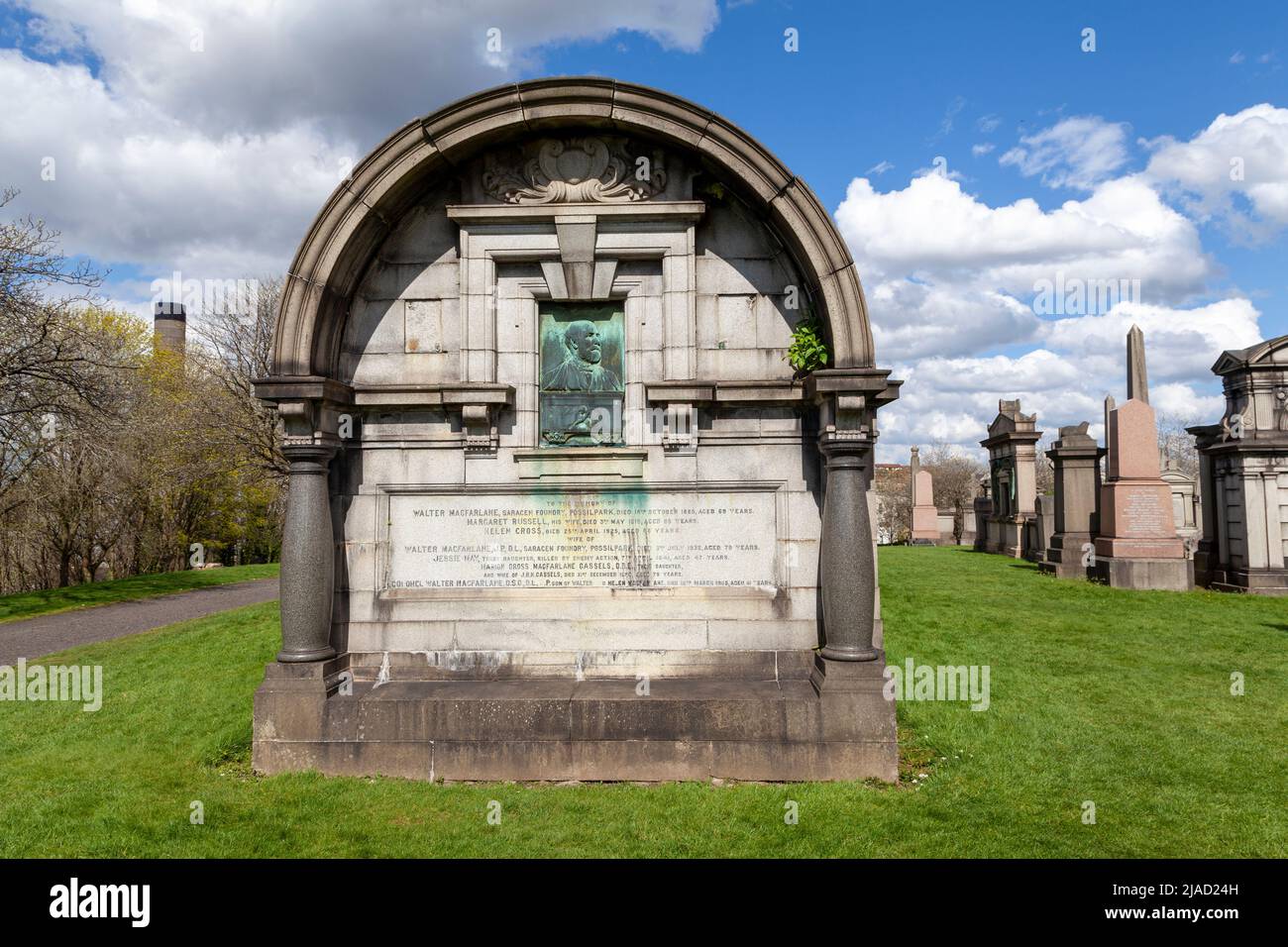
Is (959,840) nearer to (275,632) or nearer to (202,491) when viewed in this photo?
(275,632)

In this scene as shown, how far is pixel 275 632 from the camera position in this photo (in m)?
12.9

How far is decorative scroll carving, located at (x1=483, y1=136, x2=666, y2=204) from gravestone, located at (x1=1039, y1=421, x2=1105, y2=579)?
1814 centimetres

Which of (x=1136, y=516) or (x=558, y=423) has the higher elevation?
(x=558, y=423)

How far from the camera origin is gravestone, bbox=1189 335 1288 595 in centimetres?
1791

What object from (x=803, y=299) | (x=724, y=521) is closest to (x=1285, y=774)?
(x=724, y=521)

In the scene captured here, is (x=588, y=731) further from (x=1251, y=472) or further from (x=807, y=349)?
(x=1251, y=472)

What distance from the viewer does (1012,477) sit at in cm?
2881

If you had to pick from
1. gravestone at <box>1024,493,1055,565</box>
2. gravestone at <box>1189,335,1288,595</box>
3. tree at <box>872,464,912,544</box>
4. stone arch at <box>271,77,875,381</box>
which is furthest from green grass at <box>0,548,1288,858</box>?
tree at <box>872,464,912,544</box>

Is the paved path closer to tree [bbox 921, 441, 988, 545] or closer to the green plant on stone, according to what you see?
the green plant on stone

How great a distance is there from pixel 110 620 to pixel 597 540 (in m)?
15.6

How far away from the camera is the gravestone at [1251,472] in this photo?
1791cm

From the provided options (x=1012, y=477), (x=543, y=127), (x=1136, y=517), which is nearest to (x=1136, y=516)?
(x=1136, y=517)
